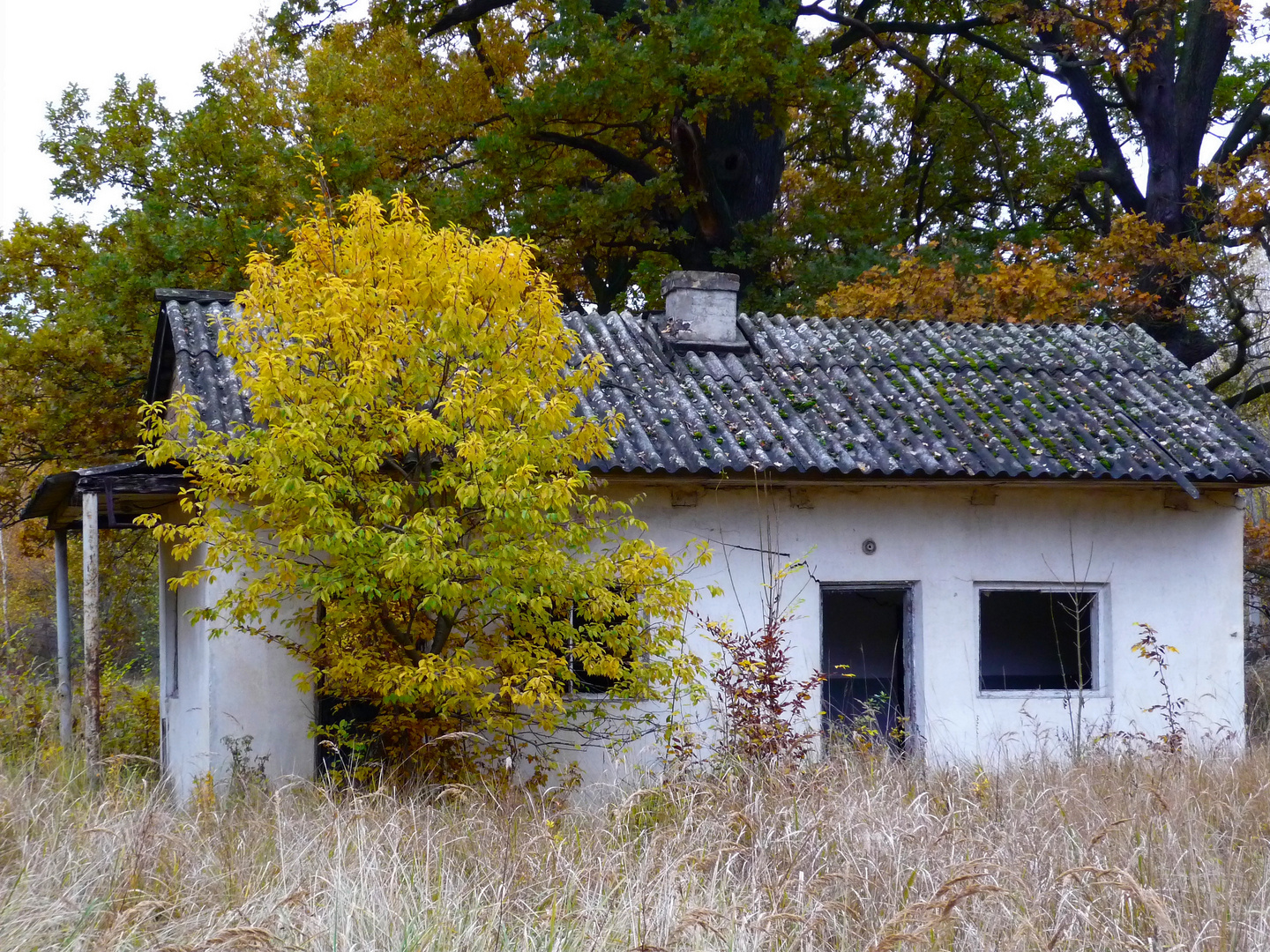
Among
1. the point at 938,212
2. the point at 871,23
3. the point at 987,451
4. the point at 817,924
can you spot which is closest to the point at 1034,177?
the point at 938,212

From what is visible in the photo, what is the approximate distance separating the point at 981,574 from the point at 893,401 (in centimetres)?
182

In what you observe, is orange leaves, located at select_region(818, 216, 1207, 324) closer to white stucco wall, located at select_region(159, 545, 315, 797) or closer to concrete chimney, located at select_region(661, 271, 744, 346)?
concrete chimney, located at select_region(661, 271, 744, 346)

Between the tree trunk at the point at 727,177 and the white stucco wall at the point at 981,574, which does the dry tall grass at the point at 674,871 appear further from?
the tree trunk at the point at 727,177

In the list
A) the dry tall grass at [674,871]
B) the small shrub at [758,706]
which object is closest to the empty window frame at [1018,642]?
the small shrub at [758,706]

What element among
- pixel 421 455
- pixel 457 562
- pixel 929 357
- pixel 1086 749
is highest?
pixel 929 357

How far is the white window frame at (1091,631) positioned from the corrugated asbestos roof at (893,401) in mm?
1214

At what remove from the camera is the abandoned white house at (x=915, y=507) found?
9.23 meters

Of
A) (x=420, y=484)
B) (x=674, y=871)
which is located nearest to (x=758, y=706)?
(x=420, y=484)

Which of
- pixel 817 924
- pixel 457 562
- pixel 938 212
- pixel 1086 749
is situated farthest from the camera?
pixel 938 212

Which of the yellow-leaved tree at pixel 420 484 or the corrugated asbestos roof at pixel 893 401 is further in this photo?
the corrugated asbestos roof at pixel 893 401

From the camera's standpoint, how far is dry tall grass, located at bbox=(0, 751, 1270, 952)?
428cm

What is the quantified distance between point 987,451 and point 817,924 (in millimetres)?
6188

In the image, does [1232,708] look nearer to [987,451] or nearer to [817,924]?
[987,451]

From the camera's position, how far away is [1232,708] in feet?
33.9
